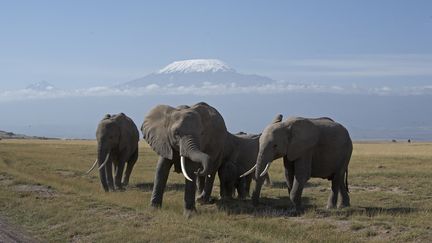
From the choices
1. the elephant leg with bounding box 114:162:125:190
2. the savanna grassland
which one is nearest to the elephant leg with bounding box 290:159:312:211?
the savanna grassland

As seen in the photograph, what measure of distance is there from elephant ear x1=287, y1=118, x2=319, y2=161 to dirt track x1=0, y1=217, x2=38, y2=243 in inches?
298

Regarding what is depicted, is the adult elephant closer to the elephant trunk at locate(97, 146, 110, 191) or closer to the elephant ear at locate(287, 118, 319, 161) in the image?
the elephant ear at locate(287, 118, 319, 161)

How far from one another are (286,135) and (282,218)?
254 centimetres

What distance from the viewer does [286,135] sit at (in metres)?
18.2

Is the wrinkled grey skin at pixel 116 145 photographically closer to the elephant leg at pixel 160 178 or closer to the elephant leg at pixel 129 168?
the elephant leg at pixel 129 168

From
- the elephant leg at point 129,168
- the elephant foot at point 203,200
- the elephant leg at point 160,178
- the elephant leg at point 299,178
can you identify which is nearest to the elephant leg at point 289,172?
the elephant leg at point 299,178

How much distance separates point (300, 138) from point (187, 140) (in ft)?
11.2

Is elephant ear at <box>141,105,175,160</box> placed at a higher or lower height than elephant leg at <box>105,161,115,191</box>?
higher

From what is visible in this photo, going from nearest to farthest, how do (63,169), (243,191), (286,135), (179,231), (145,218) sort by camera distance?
1. (179,231)
2. (145,218)
3. (286,135)
4. (243,191)
5. (63,169)

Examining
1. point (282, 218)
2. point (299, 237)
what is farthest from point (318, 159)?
point (299, 237)

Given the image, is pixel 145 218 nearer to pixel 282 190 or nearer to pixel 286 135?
pixel 286 135

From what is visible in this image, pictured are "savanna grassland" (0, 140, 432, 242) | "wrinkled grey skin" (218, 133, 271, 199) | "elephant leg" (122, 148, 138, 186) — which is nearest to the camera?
"savanna grassland" (0, 140, 432, 242)

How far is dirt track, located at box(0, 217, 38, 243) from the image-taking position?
1355 cm

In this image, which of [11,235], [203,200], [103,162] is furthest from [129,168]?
[11,235]
